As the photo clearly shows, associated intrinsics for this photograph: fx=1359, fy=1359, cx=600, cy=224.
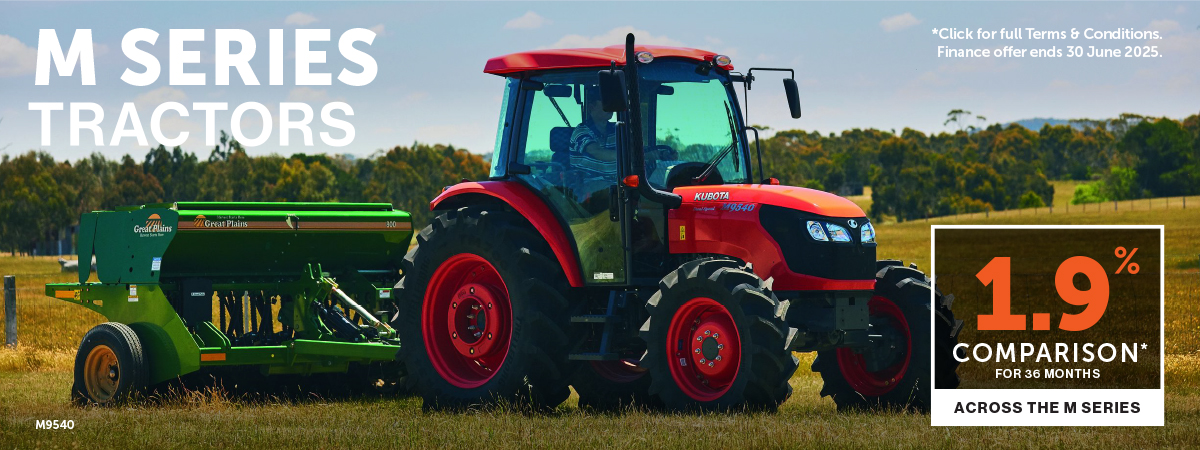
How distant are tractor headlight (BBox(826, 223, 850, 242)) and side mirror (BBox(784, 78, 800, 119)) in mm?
1244

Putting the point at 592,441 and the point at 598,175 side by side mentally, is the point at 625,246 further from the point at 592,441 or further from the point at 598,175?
the point at 592,441

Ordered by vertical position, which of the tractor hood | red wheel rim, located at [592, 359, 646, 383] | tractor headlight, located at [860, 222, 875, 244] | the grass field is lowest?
the grass field

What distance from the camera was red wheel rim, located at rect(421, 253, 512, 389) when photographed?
1123 centimetres

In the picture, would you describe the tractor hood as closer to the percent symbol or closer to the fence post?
the percent symbol

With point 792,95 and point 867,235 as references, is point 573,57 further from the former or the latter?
point 867,235

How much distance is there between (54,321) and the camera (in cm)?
2628

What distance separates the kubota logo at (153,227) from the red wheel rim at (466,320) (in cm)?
307

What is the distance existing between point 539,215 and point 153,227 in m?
4.46

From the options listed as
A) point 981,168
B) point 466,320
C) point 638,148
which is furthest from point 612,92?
point 981,168

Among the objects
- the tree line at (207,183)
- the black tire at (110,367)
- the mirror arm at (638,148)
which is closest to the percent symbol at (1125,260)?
the mirror arm at (638,148)

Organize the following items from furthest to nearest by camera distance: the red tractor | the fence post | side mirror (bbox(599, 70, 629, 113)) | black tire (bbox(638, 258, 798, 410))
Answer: the fence post → the red tractor → side mirror (bbox(599, 70, 629, 113)) → black tire (bbox(638, 258, 798, 410))

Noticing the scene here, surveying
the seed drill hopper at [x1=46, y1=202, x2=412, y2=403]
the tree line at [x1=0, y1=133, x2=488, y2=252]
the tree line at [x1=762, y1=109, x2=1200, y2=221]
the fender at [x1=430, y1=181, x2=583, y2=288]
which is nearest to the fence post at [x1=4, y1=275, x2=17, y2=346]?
the seed drill hopper at [x1=46, y1=202, x2=412, y2=403]

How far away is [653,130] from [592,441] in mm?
3017

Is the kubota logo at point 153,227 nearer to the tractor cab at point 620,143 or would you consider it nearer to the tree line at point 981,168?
the tractor cab at point 620,143
